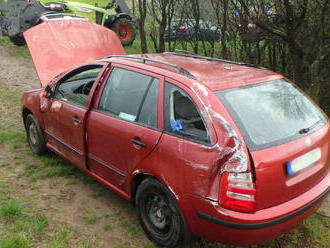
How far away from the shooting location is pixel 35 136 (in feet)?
16.2

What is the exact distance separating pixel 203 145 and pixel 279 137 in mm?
601

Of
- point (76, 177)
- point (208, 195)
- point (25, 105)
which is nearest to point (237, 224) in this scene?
point (208, 195)

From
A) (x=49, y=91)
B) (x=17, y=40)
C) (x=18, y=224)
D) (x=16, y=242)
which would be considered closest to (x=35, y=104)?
(x=49, y=91)

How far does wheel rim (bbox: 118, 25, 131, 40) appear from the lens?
14.0 meters

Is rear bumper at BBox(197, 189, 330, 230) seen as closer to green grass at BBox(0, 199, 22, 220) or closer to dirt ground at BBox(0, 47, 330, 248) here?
dirt ground at BBox(0, 47, 330, 248)

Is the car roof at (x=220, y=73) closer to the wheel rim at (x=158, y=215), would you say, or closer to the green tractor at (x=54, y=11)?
the wheel rim at (x=158, y=215)

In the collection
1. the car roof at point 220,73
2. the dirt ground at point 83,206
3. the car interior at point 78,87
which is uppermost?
the car roof at point 220,73

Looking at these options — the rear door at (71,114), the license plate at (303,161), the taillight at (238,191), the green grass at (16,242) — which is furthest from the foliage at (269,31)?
the green grass at (16,242)

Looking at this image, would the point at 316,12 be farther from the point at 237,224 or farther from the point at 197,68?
the point at 237,224

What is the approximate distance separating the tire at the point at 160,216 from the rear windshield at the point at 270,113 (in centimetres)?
83

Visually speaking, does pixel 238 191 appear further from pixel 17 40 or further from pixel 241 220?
pixel 17 40

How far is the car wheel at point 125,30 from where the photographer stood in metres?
13.8

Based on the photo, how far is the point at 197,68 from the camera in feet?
10.8

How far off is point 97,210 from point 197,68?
5.98 feet
